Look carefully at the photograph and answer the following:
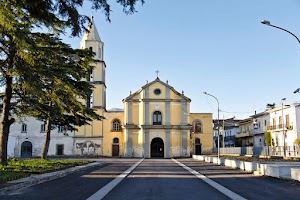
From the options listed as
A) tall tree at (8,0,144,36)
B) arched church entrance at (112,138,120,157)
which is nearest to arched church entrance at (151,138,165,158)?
arched church entrance at (112,138,120,157)

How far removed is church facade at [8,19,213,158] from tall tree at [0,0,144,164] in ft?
119

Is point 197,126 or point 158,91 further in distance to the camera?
point 197,126

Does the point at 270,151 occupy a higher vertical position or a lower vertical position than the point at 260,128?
lower

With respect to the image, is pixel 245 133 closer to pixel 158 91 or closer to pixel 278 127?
pixel 278 127

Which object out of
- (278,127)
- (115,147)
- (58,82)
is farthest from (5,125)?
(278,127)

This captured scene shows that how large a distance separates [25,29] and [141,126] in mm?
44379

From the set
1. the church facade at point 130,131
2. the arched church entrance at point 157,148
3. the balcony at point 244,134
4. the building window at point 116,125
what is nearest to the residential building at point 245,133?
the balcony at point 244,134

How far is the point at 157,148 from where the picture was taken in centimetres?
6294

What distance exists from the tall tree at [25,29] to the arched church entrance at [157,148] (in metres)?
38.1

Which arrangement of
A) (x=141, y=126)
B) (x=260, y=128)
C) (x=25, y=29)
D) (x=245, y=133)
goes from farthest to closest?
(x=245, y=133), (x=260, y=128), (x=141, y=126), (x=25, y=29)

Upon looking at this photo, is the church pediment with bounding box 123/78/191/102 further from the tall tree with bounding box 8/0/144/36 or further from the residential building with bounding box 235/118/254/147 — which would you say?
the tall tree with bounding box 8/0/144/36

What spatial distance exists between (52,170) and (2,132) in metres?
3.83

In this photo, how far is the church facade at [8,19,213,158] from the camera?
6153 cm

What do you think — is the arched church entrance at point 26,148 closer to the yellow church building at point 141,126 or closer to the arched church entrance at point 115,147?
the yellow church building at point 141,126
